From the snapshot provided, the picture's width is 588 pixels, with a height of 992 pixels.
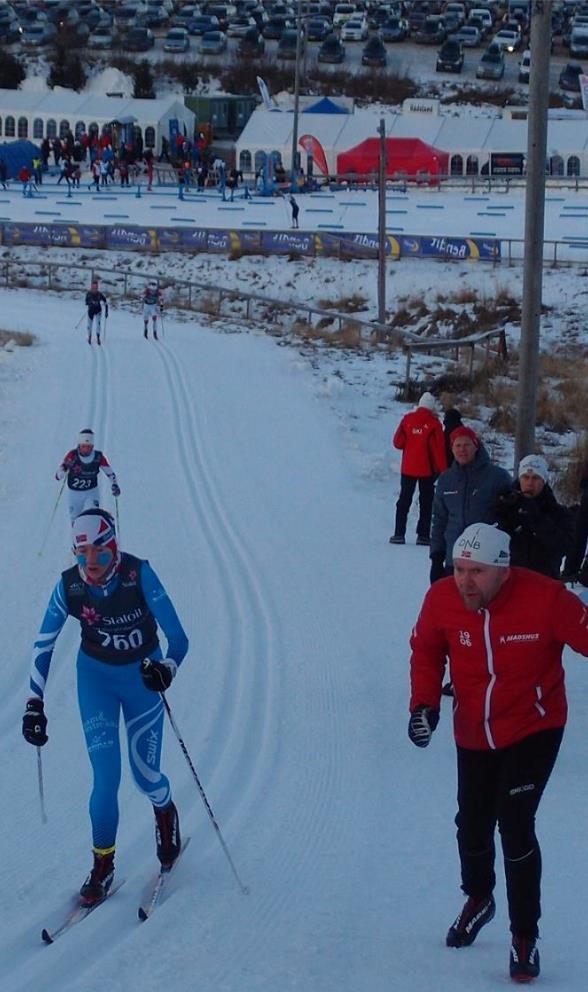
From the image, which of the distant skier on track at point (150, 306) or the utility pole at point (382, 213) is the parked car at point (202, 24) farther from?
the distant skier on track at point (150, 306)

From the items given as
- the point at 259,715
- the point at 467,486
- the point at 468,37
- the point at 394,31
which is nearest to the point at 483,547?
the point at 467,486

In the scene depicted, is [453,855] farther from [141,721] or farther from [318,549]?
[318,549]

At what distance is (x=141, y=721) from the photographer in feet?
20.4

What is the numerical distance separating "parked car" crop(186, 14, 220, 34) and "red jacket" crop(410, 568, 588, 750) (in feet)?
267

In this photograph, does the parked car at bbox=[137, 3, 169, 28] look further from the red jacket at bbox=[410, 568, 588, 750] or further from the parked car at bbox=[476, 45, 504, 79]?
the red jacket at bbox=[410, 568, 588, 750]

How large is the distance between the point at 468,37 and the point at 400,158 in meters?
30.0

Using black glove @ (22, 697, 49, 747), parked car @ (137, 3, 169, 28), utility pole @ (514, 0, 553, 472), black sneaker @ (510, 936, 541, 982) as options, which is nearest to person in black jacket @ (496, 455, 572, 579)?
black glove @ (22, 697, 49, 747)

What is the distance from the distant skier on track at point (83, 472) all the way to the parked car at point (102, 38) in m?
72.8

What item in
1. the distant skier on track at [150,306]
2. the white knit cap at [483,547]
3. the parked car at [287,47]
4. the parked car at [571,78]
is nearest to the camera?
the white knit cap at [483,547]

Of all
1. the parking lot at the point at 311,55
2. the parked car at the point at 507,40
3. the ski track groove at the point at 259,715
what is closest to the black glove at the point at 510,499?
the ski track groove at the point at 259,715

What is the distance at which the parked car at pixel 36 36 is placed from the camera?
81.5 m

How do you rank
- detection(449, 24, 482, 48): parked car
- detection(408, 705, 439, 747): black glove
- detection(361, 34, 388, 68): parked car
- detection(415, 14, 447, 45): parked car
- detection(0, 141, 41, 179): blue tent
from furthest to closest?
1. detection(415, 14, 447, 45): parked car
2. detection(449, 24, 482, 48): parked car
3. detection(361, 34, 388, 68): parked car
4. detection(0, 141, 41, 179): blue tent
5. detection(408, 705, 439, 747): black glove

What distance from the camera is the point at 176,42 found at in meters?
78.4

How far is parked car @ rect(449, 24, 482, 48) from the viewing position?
7788 cm
